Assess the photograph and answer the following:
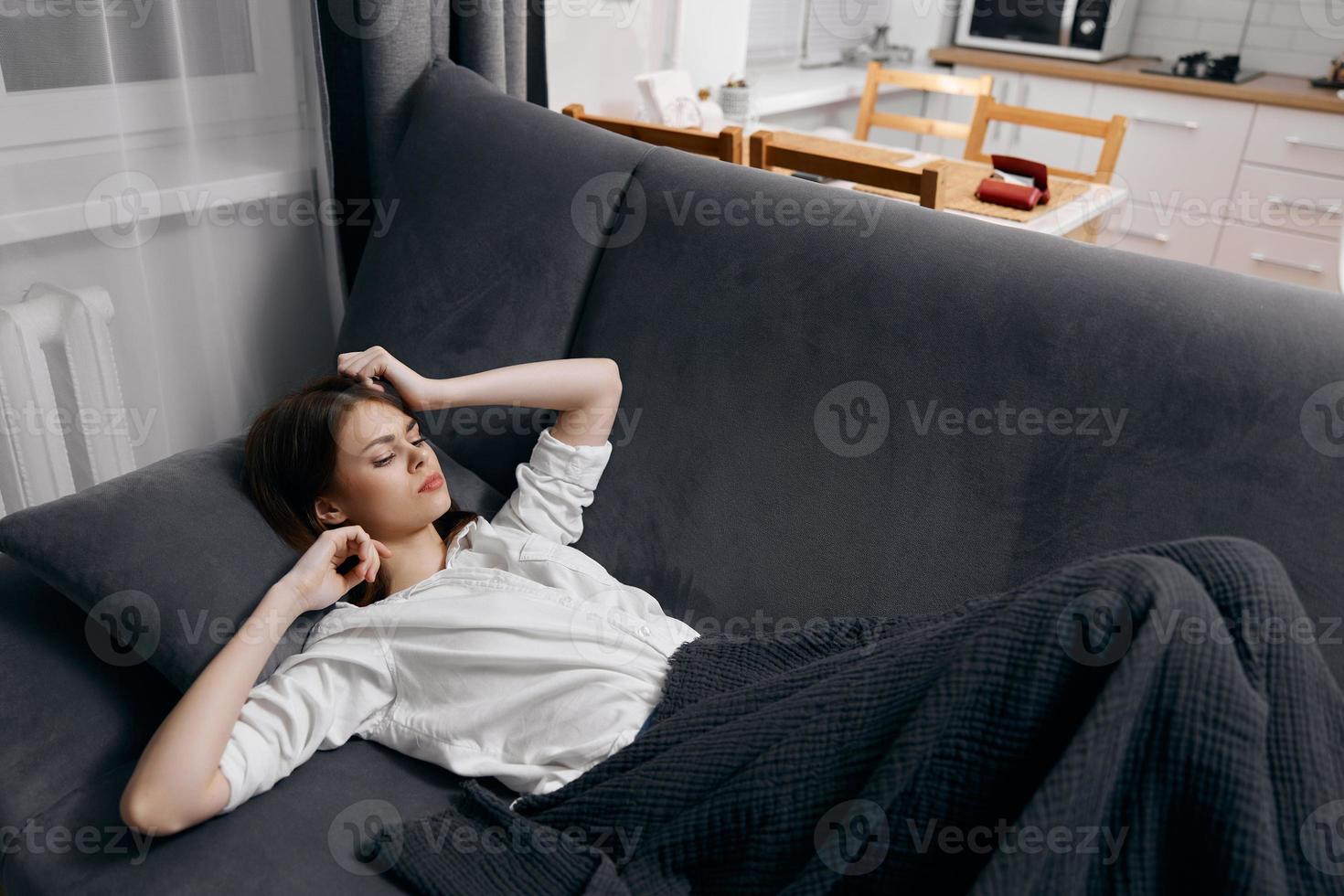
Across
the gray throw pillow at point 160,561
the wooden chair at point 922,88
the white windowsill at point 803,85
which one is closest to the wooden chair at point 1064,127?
the wooden chair at point 922,88

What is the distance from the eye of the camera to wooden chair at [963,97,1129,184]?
2662 mm

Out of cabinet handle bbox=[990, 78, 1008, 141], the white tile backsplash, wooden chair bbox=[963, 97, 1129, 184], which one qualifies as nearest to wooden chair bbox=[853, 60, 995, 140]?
wooden chair bbox=[963, 97, 1129, 184]

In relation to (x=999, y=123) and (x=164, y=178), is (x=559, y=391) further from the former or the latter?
(x=999, y=123)

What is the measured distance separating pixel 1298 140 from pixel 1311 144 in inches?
1.7

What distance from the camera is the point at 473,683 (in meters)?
1.24

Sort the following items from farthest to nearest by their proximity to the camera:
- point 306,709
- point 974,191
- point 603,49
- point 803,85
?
point 803,85 → point 603,49 → point 974,191 → point 306,709

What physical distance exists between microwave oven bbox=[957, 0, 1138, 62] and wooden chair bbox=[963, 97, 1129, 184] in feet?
4.24

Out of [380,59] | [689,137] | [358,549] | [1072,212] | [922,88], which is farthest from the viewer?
[922,88]

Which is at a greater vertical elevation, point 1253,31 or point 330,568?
point 1253,31

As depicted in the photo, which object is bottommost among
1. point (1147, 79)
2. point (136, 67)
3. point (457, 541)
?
point (457, 541)

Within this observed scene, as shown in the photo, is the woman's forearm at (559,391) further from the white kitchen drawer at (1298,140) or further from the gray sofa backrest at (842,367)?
the white kitchen drawer at (1298,140)

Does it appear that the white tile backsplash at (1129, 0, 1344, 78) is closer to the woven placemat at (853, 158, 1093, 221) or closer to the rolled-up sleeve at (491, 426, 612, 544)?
the woven placemat at (853, 158, 1093, 221)

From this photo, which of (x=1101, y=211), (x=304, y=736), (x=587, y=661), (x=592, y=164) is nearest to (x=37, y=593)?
(x=304, y=736)

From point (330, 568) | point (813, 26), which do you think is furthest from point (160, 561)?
point (813, 26)
